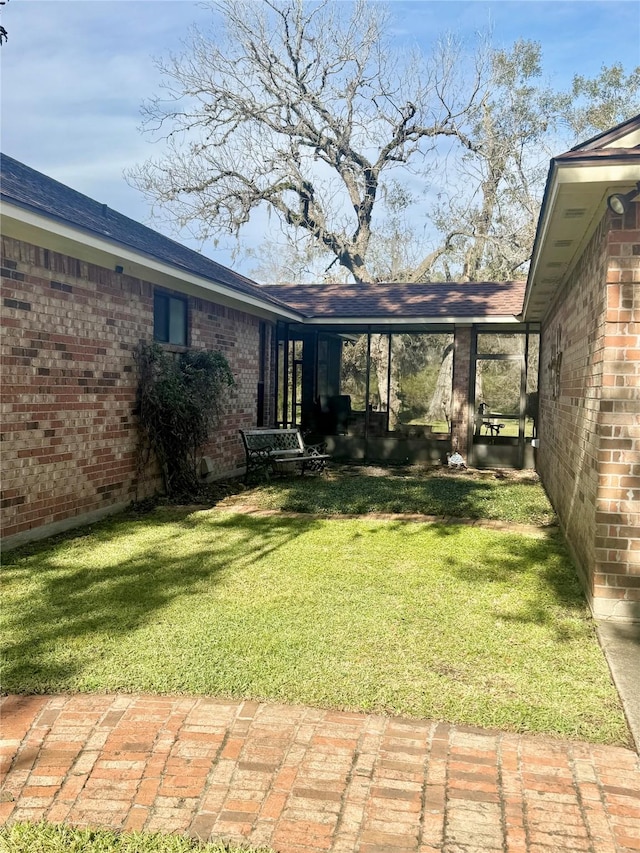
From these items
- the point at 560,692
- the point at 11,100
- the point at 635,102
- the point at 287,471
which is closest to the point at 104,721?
the point at 560,692

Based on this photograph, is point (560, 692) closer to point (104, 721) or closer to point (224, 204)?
point (104, 721)

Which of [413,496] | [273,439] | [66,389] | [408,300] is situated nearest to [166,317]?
[66,389]

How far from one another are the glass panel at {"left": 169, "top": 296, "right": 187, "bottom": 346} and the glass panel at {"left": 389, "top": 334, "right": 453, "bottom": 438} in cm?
1293

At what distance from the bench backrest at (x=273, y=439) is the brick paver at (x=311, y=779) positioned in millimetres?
7719

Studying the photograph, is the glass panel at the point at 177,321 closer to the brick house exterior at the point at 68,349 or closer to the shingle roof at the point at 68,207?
the brick house exterior at the point at 68,349

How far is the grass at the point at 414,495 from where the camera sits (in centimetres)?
796

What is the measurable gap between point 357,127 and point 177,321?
18.6 m

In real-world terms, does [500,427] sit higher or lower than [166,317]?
lower

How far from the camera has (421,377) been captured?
76.1 feet

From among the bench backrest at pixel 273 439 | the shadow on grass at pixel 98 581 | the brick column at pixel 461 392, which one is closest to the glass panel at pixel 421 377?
the brick column at pixel 461 392

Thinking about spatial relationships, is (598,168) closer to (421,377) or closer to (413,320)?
(413,320)

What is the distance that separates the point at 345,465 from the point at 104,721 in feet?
32.6

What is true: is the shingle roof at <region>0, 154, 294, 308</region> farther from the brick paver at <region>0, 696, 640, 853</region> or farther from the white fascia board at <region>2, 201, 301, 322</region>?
the brick paver at <region>0, 696, 640, 853</region>

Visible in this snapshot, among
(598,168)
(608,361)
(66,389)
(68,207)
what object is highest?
(68,207)
